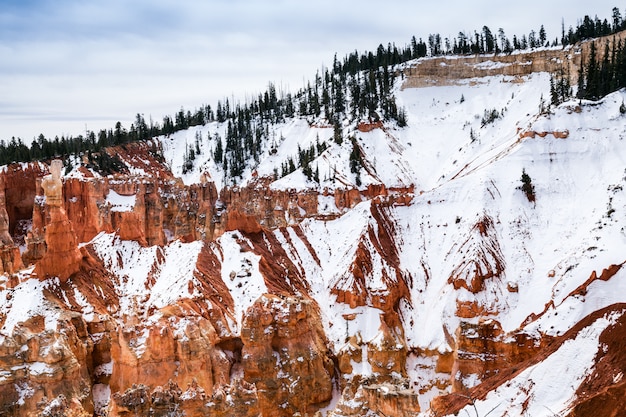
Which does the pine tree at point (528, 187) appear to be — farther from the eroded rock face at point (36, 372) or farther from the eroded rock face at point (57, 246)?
the eroded rock face at point (36, 372)

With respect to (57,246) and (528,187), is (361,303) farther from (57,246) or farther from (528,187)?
(57,246)

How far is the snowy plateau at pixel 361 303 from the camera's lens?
34.2m

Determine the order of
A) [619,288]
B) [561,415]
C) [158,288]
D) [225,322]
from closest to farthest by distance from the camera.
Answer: [561,415]
[619,288]
[225,322]
[158,288]

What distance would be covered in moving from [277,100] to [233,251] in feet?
389

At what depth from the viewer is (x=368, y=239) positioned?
6919 cm

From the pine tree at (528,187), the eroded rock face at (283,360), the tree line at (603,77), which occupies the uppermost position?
the tree line at (603,77)

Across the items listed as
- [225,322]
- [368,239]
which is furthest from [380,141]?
[225,322]

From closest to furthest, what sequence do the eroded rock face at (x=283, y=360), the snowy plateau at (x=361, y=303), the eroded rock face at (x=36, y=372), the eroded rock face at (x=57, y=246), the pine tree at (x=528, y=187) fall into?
the snowy plateau at (x=361, y=303)
the eroded rock face at (x=36, y=372)
the eroded rock face at (x=283, y=360)
the eroded rock face at (x=57, y=246)
the pine tree at (x=528, y=187)

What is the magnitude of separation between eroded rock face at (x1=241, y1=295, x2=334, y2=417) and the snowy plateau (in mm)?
156

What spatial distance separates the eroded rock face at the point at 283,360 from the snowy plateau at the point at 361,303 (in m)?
0.16

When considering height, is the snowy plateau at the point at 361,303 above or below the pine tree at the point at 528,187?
below

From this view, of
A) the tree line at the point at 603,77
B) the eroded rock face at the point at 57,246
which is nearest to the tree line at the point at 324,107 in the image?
the tree line at the point at 603,77

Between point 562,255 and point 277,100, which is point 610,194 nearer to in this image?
point 562,255

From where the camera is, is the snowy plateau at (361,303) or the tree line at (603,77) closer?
the snowy plateau at (361,303)
